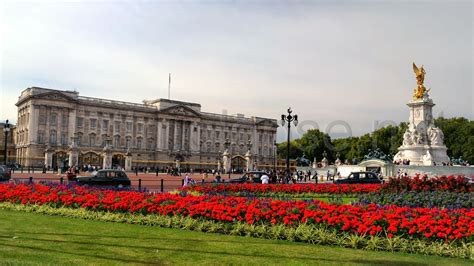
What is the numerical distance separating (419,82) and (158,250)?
4484cm

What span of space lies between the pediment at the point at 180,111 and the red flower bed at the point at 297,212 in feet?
286

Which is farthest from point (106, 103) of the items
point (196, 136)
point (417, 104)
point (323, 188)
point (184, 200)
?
point (184, 200)

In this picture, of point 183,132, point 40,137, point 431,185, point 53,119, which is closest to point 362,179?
point 431,185

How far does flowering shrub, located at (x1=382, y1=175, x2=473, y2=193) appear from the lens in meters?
16.6

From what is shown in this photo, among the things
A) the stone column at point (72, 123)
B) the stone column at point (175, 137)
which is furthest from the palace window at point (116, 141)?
the stone column at point (175, 137)

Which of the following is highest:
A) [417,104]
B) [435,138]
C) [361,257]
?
→ [417,104]

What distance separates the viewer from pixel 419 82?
48094 millimetres

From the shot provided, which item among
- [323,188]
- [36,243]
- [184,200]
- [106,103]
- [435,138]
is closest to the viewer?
[36,243]

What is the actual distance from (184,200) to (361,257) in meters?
5.43

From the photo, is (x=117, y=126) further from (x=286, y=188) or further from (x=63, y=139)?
(x=286, y=188)

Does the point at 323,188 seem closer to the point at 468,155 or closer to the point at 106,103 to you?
the point at 468,155

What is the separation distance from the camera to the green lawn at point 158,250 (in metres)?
7.74

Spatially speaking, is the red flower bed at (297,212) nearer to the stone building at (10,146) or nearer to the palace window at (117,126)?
the palace window at (117,126)

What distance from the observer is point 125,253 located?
8.16 metres
